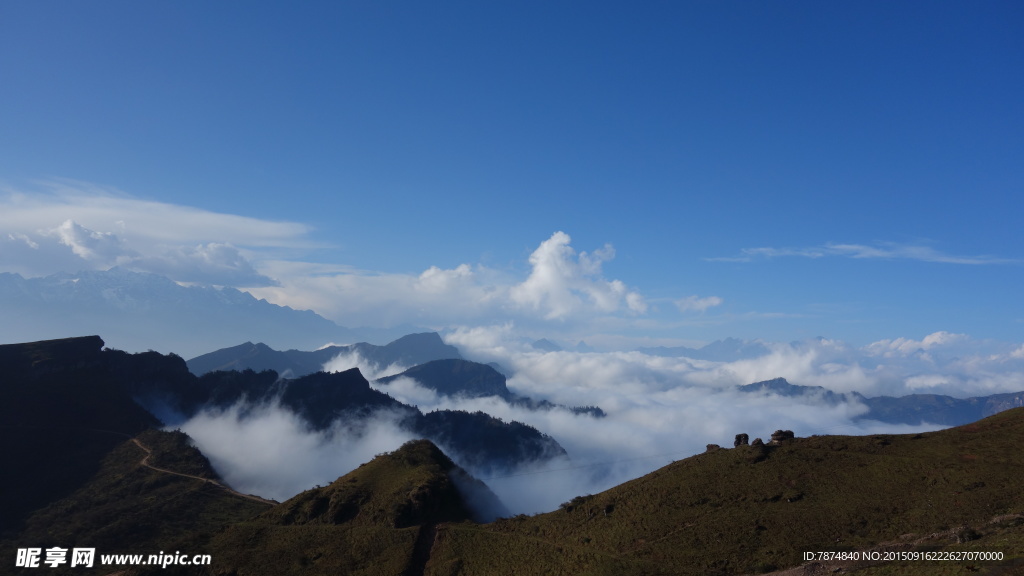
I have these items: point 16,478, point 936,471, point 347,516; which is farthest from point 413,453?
point 16,478

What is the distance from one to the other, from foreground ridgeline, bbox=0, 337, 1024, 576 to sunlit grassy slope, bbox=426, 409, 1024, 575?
0.30m

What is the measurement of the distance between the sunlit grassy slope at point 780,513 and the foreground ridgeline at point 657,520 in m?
0.30

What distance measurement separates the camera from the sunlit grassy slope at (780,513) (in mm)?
73062

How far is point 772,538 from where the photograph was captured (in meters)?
77.2

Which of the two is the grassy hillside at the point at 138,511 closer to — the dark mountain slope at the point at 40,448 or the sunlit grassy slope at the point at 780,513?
the dark mountain slope at the point at 40,448

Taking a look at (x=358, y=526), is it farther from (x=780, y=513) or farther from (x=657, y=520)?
(x=780, y=513)

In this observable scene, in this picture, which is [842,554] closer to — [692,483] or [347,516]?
[692,483]

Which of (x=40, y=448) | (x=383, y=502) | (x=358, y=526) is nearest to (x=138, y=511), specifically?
(x=40, y=448)

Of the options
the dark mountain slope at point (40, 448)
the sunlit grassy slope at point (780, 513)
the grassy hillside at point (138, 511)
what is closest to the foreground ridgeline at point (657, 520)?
the sunlit grassy slope at point (780, 513)

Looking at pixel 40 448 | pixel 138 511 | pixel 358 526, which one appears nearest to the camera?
pixel 358 526

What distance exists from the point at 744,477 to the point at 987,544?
3857 cm

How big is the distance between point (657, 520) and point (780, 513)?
19.0 m

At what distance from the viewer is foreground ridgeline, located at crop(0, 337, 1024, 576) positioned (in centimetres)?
7231

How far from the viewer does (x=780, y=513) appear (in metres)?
83.1
